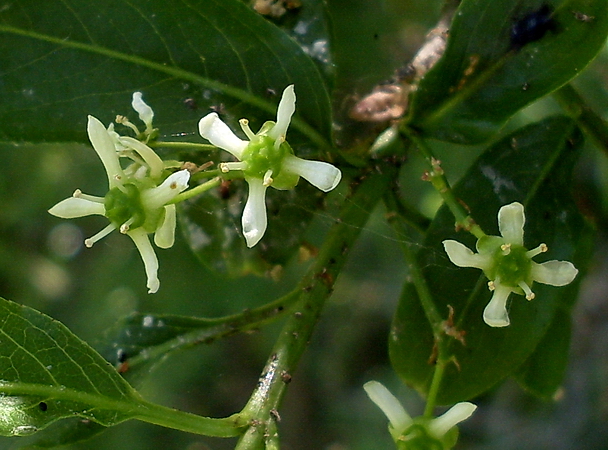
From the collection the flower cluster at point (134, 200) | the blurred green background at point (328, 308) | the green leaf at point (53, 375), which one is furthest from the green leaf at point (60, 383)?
the blurred green background at point (328, 308)

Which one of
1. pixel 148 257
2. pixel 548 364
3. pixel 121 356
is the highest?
pixel 148 257

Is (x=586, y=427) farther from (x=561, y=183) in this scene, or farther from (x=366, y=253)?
(x=561, y=183)

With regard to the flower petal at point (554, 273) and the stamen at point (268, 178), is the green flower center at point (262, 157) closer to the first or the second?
the stamen at point (268, 178)

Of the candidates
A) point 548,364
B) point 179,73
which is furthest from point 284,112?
point 548,364

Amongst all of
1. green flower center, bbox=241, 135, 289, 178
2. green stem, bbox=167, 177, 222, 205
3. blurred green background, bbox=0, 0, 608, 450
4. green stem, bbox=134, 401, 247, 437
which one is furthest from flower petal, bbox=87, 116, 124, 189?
blurred green background, bbox=0, 0, 608, 450

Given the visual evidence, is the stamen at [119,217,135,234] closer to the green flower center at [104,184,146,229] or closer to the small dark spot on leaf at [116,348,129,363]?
the green flower center at [104,184,146,229]

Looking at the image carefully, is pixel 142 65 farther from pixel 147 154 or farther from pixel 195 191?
pixel 195 191

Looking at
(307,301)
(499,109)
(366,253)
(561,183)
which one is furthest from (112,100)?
(366,253)
